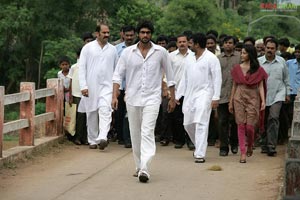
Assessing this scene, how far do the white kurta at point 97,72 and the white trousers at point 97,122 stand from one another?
104 mm

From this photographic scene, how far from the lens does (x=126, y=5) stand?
29.1 metres

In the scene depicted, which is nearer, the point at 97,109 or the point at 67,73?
the point at 97,109

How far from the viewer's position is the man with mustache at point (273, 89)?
1129 cm

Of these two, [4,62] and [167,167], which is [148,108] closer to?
[167,167]

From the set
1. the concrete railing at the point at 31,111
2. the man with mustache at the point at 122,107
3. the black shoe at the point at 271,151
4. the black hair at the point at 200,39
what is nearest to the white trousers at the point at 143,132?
the concrete railing at the point at 31,111

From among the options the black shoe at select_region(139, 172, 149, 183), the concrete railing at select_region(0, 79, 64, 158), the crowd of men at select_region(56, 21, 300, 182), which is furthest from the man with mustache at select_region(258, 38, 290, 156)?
the concrete railing at select_region(0, 79, 64, 158)

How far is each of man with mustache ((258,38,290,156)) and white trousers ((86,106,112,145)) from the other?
8.44ft

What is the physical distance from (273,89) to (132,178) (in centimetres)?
352

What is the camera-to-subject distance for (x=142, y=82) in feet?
29.1

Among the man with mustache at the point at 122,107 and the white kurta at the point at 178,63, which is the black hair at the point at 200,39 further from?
the man with mustache at the point at 122,107

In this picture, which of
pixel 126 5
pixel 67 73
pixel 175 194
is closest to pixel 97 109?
pixel 67 73

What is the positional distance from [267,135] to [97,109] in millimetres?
2789

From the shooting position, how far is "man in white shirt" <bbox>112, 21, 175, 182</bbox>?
8805 millimetres

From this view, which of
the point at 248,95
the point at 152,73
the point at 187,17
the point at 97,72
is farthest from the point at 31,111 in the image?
the point at 187,17
